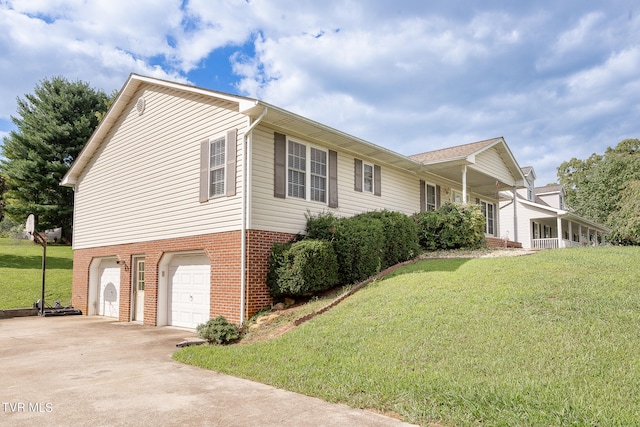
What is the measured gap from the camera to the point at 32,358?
312 inches

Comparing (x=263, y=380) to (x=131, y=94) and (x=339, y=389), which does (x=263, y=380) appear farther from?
(x=131, y=94)

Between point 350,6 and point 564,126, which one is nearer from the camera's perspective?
point 350,6

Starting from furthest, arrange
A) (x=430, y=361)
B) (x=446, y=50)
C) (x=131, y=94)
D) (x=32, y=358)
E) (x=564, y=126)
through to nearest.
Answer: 1. (x=564, y=126)
2. (x=131, y=94)
3. (x=446, y=50)
4. (x=32, y=358)
5. (x=430, y=361)

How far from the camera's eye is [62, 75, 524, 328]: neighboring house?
1034 centimetres

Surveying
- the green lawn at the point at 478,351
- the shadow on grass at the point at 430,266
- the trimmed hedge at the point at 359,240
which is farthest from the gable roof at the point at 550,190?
the green lawn at the point at 478,351

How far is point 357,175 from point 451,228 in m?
3.73

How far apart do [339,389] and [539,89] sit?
61.5ft

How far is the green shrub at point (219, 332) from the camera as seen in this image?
28.1ft

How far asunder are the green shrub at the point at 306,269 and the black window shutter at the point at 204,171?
2.88 m

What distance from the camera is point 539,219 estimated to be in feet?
95.9

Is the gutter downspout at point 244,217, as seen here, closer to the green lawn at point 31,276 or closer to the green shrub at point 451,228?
the green shrub at point 451,228

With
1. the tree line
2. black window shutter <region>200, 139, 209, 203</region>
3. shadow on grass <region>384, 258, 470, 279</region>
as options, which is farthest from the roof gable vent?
the tree line

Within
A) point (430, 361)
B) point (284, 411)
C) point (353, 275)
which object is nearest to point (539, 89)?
point (353, 275)

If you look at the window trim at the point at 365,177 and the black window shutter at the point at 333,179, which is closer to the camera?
A: the black window shutter at the point at 333,179
